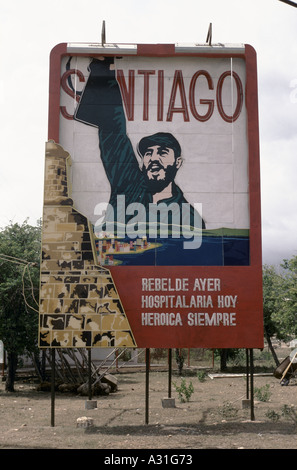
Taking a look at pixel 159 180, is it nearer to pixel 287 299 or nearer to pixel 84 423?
pixel 84 423

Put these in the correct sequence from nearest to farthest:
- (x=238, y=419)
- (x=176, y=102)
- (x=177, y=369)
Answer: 1. (x=176, y=102)
2. (x=238, y=419)
3. (x=177, y=369)

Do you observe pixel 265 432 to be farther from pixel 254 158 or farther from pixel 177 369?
pixel 177 369

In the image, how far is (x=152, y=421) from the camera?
17.0 metres

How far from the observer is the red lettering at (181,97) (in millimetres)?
15320

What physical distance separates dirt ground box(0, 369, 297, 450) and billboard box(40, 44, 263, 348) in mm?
2454

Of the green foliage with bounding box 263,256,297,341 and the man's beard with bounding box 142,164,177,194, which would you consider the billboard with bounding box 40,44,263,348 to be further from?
the green foliage with bounding box 263,256,297,341

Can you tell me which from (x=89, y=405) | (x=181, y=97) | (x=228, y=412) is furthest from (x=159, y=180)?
(x=89, y=405)

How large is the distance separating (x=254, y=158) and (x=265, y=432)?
7626 millimetres

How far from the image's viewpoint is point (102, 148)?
15.1 meters

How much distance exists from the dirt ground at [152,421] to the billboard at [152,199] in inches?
96.6

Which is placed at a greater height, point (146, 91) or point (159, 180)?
point (146, 91)

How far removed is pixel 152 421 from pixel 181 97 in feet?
33.4

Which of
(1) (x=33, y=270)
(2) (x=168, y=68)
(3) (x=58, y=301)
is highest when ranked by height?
(2) (x=168, y=68)
